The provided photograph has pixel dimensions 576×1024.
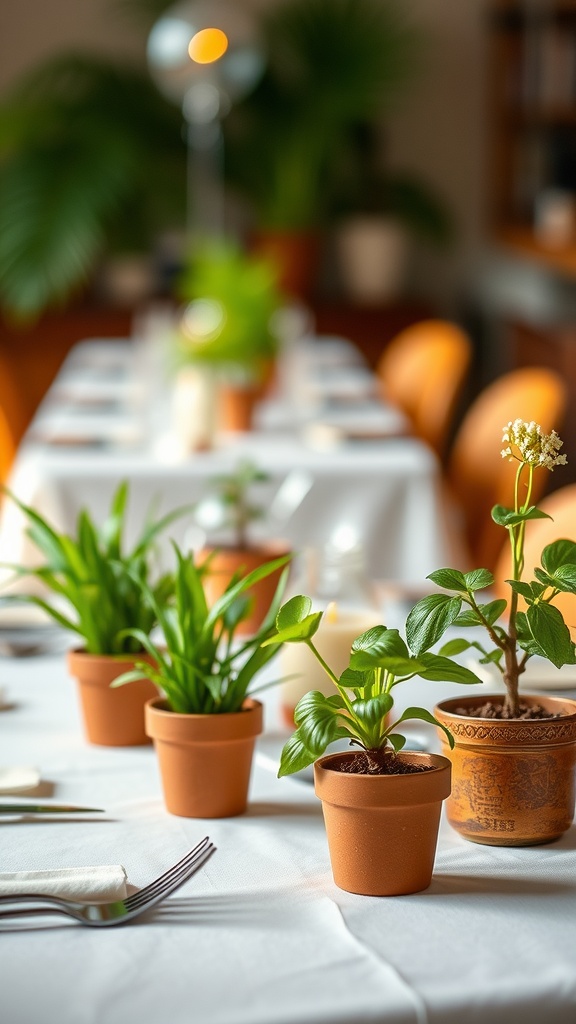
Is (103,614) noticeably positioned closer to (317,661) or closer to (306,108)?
(317,661)

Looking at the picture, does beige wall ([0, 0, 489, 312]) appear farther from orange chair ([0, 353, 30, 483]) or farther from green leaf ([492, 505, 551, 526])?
green leaf ([492, 505, 551, 526])

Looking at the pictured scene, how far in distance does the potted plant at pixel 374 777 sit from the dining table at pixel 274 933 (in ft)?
0.07

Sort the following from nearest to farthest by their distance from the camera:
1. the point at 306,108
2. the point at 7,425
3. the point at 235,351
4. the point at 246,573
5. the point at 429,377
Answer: the point at 246,573, the point at 235,351, the point at 7,425, the point at 429,377, the point at 306,108

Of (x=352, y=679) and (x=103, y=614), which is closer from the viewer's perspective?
(x=352, y=679)

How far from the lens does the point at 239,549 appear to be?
158 centimetres

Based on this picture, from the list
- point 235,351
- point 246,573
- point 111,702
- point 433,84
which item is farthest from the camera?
point 433,84

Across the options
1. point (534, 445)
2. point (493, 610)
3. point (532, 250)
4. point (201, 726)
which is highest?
point (534, 445)

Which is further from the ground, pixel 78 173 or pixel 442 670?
pixel 78 173

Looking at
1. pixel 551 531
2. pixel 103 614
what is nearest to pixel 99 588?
pixel 103 614

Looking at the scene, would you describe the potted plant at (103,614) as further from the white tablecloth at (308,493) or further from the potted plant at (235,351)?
the potted plant at (235,351)

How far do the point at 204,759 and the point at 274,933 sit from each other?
0.70 ft

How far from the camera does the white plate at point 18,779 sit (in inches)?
41.1

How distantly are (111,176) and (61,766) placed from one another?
5337 millimetres

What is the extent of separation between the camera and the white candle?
121 centimetres
